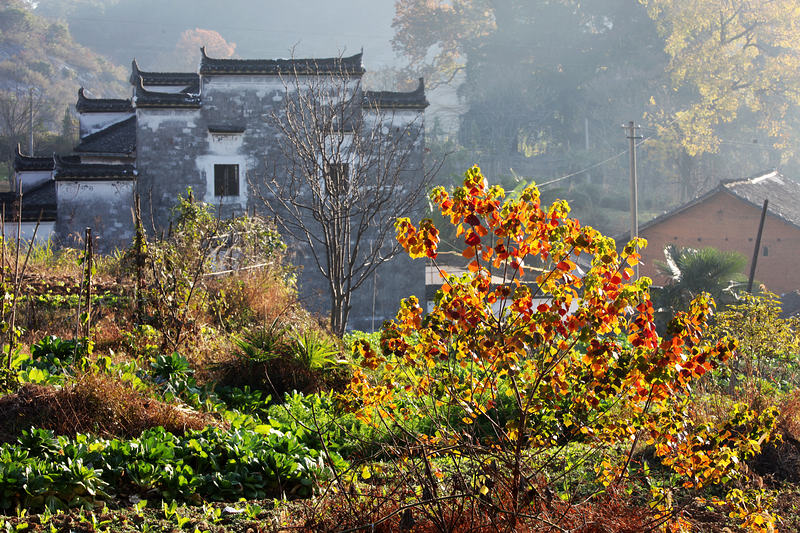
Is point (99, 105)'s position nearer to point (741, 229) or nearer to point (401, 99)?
point (401, 99)

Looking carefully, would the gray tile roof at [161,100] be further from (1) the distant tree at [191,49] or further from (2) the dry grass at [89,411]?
(1) the distant tree at [191,49]

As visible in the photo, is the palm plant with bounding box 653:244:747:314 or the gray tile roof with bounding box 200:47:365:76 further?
the gray tile roof with bounding box 200:47:365:76

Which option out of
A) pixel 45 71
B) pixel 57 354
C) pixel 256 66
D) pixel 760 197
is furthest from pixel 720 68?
pixel 45 71

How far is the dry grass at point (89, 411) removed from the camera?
5.47 metres

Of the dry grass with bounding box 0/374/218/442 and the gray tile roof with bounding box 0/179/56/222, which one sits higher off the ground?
the gray tile roof with bounding box 0/179/56/222

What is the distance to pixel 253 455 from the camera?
5078mm

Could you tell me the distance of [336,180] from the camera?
34.9 feet

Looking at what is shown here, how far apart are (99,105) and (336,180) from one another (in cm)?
1823

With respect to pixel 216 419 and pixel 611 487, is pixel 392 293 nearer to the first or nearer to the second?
pixel 216 419

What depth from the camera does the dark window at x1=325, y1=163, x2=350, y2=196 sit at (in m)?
10.3

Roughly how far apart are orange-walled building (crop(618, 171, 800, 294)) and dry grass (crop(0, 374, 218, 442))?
22434 mm

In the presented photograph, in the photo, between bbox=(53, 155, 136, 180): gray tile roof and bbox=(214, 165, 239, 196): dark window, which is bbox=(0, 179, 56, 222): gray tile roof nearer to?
bbox=(53, 155, 136, 180): gray tile roof

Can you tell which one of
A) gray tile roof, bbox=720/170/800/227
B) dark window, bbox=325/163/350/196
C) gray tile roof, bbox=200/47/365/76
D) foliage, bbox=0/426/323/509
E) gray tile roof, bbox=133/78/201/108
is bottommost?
foliage, bbox=0/426/323/509

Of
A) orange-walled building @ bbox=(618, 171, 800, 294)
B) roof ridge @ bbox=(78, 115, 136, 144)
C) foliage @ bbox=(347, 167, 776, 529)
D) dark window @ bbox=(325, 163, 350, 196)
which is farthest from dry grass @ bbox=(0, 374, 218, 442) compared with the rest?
orange-walled building @ bbox=(618, 171, 800, 294)
